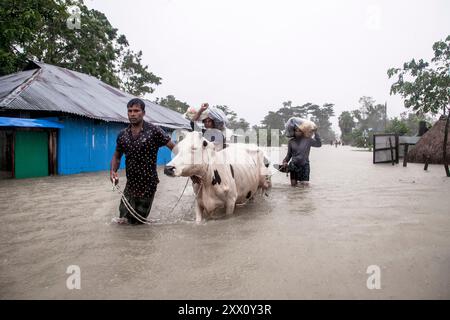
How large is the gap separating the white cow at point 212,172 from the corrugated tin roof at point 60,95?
8.49m

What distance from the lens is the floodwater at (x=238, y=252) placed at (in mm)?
2115

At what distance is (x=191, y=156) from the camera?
3.85 metres

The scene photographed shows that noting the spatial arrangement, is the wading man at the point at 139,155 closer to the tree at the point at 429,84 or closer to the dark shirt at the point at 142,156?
the dark shirt at the point at 142,156

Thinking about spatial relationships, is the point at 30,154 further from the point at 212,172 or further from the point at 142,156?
the point at 212,172

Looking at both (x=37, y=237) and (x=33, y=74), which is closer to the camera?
(x=37, y=237)

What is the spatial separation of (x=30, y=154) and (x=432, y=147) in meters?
17.5

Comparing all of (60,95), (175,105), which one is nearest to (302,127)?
(60,95)

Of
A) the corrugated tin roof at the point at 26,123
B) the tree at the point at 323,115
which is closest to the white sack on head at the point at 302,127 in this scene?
the corrugated tin roof at the point at 26,123

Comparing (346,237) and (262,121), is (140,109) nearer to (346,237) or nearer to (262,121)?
(346,237)

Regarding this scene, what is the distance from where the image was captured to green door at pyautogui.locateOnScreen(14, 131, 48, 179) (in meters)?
10.6

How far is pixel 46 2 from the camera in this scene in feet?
33.0

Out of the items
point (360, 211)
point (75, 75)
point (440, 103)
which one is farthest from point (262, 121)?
point (360, 211)

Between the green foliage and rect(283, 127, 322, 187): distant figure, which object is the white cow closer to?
rect(283, 127, 322, 187): distant figure

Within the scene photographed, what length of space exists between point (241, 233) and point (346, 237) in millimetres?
1132
